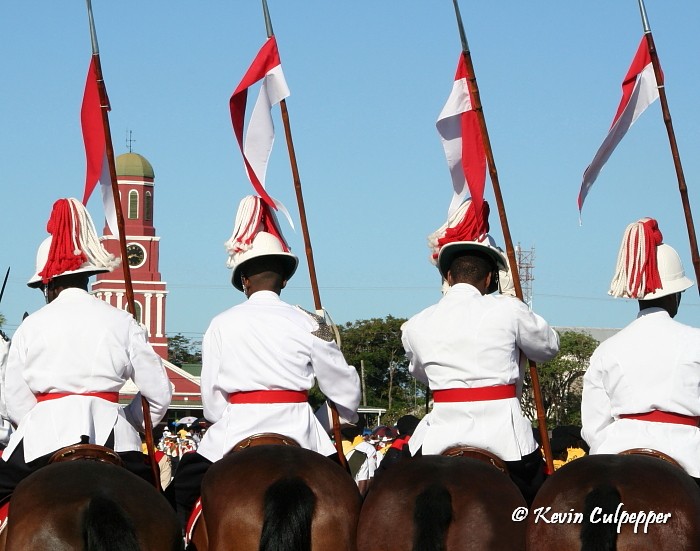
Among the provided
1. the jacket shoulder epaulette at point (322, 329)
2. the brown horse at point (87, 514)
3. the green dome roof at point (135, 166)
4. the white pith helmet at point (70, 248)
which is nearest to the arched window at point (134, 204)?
the green dome roof at point (135, 166)

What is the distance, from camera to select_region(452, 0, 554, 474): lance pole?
407 inches

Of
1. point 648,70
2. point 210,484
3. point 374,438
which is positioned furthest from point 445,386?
point 374,438

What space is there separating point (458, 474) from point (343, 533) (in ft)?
2.64

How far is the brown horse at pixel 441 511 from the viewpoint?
27.7ft

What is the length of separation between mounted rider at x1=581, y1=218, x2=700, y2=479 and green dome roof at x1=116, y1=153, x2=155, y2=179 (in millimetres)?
103882

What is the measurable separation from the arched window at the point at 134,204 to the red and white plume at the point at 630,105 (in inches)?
4006

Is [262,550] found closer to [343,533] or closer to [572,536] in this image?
[343,533]

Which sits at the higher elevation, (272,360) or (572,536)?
(272,360)

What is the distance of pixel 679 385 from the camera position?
30.6 ft

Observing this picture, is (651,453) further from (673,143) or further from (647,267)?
(673,143)

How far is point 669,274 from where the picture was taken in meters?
9.77

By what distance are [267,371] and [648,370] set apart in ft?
8.79

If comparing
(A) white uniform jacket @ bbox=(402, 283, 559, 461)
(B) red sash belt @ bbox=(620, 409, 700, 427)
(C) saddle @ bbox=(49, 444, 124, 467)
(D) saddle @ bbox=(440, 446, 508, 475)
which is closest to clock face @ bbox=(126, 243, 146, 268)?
(A) white uniform jacket @ bbox=(402, 283, 559, 461)

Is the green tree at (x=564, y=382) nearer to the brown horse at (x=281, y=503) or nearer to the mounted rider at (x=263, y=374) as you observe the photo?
the mounted rider at (x=263, y=374)
